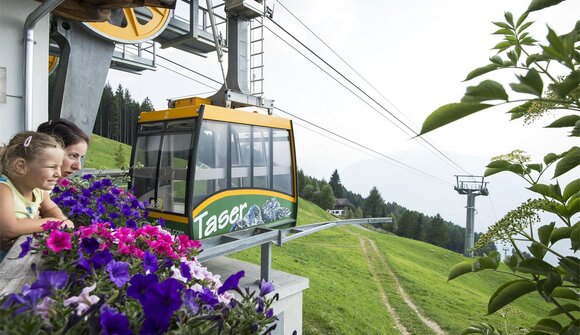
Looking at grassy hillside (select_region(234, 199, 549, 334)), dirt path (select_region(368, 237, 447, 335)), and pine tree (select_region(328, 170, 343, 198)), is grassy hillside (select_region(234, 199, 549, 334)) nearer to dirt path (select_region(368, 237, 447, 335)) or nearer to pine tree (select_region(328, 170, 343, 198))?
dirt path (select_region(368, 237, 447, 335))

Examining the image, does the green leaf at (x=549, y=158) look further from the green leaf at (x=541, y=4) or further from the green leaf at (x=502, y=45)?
the green leaf at (x=541, y=4)

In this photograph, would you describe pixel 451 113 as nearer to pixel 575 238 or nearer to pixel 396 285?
pixel 575 238

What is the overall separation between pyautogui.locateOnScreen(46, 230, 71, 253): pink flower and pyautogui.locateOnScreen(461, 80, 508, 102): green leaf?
1.23 m

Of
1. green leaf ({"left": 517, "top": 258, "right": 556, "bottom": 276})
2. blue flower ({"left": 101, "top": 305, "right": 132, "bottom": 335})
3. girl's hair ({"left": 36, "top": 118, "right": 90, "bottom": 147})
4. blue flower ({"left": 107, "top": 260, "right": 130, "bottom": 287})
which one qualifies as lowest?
blue flower ({"left": 107, "top": 260, "right": 130, "bottom": 287})

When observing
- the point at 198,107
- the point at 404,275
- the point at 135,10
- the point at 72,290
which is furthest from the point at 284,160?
the point at 404,275

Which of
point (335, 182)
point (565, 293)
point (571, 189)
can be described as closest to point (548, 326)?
point (565, 293)

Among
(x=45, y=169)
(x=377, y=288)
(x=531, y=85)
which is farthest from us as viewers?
(x=377, y=288)

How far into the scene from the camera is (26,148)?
1619mm

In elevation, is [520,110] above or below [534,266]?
above

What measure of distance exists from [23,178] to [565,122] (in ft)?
6.68

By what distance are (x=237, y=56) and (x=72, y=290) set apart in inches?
→ 245

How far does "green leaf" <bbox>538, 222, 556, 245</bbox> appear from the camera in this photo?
765 millimetres

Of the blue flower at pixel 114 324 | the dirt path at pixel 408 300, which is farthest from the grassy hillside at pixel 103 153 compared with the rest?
the blue flower at pixel 114 324

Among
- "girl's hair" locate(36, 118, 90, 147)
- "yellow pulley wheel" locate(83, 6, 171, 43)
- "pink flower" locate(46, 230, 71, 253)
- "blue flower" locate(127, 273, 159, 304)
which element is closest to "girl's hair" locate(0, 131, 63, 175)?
"girl's hair" locate(36, 118, 90, 147)
